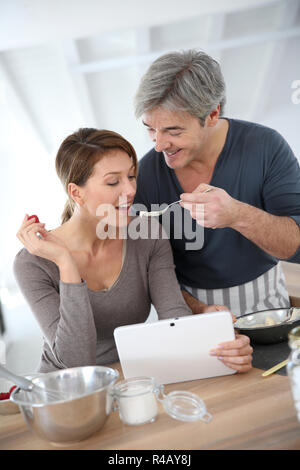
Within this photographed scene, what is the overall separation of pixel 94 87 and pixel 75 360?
420cm

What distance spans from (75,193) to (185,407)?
924mm

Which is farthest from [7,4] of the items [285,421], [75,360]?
[285,421]

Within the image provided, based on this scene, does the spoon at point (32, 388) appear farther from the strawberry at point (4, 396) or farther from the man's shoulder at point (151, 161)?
the man's shoulder at point (151, 161)

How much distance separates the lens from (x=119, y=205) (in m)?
1.80

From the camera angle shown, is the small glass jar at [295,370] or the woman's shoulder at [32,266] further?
the woman's shoulder at [32,266]

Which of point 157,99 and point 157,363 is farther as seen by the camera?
point 157,99

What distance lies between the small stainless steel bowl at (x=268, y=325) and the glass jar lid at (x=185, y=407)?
0.39 m

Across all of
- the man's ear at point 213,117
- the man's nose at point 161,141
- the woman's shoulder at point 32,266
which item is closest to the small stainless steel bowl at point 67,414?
the woman's shoulder at point 32,266

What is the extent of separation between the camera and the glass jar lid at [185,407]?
1.11 meters

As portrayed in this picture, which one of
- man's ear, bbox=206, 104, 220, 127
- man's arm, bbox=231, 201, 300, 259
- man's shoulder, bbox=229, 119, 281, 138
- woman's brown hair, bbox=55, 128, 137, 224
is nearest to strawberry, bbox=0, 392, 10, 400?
woman's brown hair, bbox=55, 128, 137, 224

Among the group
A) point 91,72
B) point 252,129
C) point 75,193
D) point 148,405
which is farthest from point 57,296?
point 91,72

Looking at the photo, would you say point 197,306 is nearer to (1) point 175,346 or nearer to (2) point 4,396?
(1) point 175,346

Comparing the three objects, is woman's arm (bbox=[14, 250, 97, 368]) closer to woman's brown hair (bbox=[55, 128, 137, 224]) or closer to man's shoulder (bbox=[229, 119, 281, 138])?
woman's brown hair (bbox=[55, 128, 137, 224])
